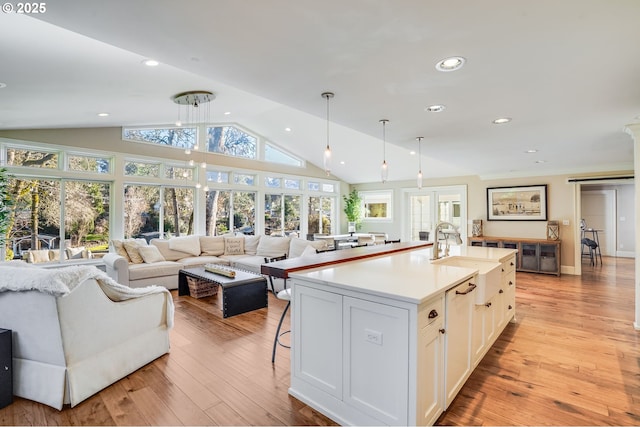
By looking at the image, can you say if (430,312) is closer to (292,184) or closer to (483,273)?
(483,273)

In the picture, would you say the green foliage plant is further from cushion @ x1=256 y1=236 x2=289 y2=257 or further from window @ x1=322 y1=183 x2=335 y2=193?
cushion @ x1=256 y1=236 x2=289 y2=257

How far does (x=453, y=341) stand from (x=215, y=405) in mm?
1696

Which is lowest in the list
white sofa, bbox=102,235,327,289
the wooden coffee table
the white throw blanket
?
the wooden coffee table

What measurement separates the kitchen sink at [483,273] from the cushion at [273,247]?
3.75m

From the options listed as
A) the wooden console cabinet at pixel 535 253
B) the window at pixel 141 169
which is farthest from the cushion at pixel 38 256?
the wooden console cabinet at pixel 535 253

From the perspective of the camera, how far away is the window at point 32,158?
5.02 m

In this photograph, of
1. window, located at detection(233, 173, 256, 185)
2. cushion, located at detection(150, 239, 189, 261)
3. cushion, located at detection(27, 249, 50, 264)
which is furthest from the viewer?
window, located at detection(233, 173, 256, 185)

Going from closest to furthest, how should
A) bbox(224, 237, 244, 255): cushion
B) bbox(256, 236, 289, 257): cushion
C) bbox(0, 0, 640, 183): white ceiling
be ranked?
bbox(0, 0, 640, 183): white ceiling < bbox(256, 236, 289, 257): cushion < bbox(224, 237, 244, 255): cushion

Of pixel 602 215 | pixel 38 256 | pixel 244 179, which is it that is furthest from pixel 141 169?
pixel 602 215

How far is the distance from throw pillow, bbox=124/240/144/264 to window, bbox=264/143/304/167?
4.22 m

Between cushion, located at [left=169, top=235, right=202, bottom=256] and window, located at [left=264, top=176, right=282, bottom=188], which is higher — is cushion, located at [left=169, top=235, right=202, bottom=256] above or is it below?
below

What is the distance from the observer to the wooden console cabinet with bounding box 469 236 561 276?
21.7ft

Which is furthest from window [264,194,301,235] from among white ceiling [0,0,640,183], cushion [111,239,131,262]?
white ceiling [0,0,640,183]

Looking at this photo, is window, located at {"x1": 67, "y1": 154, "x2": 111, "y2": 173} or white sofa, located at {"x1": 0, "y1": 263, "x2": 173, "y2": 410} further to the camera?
window, located at {"x1": 67, "y1": 154, "x2": 111, "y2": 173}
